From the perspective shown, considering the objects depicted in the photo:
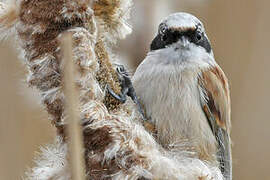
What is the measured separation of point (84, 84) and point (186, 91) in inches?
33.1

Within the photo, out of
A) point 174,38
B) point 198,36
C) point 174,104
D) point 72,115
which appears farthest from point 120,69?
point 72,115

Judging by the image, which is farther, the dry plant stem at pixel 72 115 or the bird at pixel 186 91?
the bird at pixel 186 91

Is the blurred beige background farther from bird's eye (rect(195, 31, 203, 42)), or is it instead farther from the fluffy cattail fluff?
the fluffy cattail fluff

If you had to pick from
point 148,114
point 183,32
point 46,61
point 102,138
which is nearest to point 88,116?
point 102,138

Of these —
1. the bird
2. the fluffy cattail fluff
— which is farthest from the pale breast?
the fluffy cattail fluff

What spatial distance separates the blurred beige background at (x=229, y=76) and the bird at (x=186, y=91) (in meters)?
0.38

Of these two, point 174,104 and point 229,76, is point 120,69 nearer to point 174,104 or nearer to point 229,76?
point 174,104

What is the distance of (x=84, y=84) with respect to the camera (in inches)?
57.8

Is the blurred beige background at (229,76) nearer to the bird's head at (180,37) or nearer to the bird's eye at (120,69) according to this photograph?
the bird's head at (180,37)

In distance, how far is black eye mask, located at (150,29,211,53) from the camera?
89.4 inches

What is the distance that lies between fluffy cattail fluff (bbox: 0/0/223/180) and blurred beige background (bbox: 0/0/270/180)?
1.05 meters

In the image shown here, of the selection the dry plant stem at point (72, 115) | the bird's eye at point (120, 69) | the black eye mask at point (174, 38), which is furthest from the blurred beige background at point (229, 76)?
the dry plant stem at point (72, 115)

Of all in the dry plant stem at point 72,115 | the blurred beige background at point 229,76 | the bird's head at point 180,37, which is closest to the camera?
the dry plant stem at point 72,115

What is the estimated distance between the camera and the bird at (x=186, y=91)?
217cm
